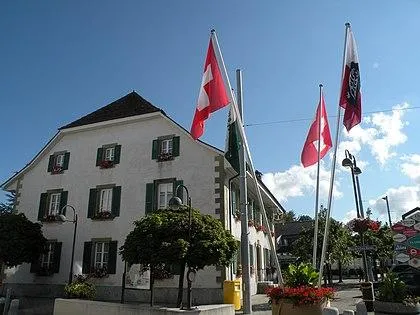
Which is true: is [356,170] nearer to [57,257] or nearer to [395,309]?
[395,309]

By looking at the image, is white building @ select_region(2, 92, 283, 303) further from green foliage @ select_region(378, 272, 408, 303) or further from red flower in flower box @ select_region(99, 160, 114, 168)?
green foliage @ select_region(378, 272, 408, 303)

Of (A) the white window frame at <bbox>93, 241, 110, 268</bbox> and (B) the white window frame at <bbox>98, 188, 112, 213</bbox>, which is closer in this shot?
(A) the white window frame at <bbox>93, 241, 110, 268</bbox>

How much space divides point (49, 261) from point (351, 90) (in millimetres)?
18327

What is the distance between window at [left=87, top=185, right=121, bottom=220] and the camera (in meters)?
20.6

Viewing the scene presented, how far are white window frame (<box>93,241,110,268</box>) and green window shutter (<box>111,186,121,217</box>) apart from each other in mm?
1580

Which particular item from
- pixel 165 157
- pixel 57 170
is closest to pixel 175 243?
pixel 165 157

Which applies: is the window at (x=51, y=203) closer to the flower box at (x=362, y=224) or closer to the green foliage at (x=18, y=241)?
the green foliage at (x=18, y=241)

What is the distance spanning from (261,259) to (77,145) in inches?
545

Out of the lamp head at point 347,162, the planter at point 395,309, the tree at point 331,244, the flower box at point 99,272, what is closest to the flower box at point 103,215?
the flower box at point 99,272

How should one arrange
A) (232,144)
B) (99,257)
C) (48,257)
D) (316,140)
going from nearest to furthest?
(316,140)
(232,144)
(99,257)
(48,257)

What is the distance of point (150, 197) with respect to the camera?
19.8 metres

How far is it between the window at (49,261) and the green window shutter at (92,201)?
2365mm

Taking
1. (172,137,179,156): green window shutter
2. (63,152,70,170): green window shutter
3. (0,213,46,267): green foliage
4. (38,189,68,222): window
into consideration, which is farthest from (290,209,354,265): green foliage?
(0,213,46,267): green foliage

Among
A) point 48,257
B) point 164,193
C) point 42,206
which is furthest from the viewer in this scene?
point 42,206
